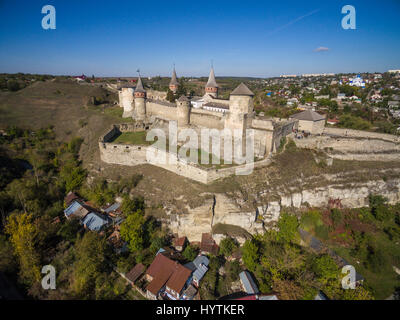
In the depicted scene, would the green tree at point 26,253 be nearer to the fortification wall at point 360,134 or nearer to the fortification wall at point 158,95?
the fortification wall at point 158,95

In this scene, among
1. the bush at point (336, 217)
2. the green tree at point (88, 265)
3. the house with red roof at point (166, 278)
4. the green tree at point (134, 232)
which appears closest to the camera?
the green tree at point (88, 265)

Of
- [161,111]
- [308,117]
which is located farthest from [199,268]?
[308,117]

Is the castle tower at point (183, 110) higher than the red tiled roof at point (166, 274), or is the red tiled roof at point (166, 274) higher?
the castle tower at point (183, 110)

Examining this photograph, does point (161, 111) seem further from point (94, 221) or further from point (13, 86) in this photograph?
point (13, 86)

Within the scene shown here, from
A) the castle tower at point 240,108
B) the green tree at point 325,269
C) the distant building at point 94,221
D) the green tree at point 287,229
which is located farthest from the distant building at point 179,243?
the castle tower at point 240,108

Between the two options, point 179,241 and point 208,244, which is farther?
point 179,241

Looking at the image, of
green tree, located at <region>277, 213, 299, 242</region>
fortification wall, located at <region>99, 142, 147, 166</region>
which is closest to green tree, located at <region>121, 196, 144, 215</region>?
Result: fortification wall, located at <region>99, 142, 147, 166</region>
